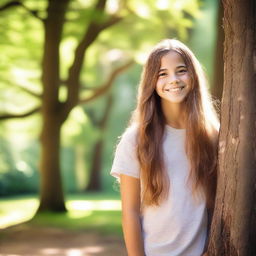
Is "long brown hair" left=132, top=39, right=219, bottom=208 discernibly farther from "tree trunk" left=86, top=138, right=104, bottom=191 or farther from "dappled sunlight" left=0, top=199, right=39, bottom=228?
"tree trunk" left=86, top=138, right=104, bottom=191

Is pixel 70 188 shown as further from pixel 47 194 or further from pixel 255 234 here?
pixel 255 234

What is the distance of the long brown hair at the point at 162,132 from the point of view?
11.5 ft

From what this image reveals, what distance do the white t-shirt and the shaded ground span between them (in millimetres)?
4995

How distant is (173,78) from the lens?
11.9 ft

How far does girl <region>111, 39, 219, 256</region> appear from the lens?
3.47 meters

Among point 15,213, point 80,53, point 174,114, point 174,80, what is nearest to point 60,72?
point 80,53

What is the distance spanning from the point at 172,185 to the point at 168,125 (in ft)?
1.32

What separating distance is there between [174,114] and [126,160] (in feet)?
1.52

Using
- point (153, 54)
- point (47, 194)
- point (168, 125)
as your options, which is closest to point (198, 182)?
point (168, 125)

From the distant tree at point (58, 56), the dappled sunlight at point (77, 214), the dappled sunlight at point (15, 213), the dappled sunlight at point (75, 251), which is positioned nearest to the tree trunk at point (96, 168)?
the dappled sunlight at point (15, 213)

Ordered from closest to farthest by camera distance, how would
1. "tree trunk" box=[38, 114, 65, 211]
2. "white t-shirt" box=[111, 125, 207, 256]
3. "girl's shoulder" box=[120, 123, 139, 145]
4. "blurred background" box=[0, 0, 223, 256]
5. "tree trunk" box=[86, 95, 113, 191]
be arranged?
"white t-shirt" box=[111, 125, 207, 256], "girl's shoulder" box=[120, 123, 139, 145], "blurred background" box=[0, 0, 223, 256], "tree trunk" box=[38, 114, 65, 211], "tree trunk" box=[86, 95, 113, 191]

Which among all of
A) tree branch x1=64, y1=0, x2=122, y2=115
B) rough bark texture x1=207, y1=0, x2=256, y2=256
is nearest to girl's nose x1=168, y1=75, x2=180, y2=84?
rough bark texture x1=207, y1=0, x2=256, y2=256

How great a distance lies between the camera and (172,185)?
11.5 feet

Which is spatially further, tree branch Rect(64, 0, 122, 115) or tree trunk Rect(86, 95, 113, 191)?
tree trunk Rect(86, 95, 113, 191)
